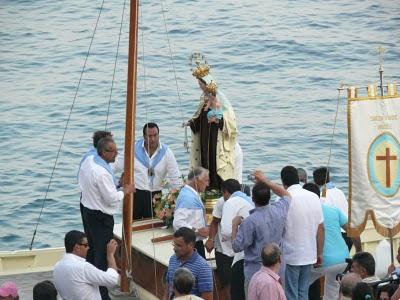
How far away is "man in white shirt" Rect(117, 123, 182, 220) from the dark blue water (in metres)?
7.65

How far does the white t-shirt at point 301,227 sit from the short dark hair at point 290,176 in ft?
0.17

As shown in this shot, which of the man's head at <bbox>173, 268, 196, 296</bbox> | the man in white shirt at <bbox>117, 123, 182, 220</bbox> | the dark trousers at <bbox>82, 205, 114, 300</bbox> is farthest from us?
the man in white shirt at <bbox>117, 123, 182, 220</bbox>

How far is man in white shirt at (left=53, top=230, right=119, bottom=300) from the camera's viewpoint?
511 inches

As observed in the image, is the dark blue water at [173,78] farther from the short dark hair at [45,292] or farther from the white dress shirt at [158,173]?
the short dark hair at [45,292]

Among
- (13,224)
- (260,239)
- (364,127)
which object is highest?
(364,127)

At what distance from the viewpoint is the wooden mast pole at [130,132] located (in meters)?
14.8

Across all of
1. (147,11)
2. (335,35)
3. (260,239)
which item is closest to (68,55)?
(147,11)

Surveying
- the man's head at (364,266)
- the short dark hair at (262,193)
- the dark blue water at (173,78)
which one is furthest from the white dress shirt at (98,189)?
the dark blue water at (173,78)

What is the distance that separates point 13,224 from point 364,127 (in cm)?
1155

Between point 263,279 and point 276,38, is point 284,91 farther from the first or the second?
point 263,279

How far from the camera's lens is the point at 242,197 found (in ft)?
46.9

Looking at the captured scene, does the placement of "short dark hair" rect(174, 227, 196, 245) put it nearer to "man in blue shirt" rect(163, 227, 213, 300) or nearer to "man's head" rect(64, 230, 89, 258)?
"man in blue shirt" rect(163, 227, 213, 300)

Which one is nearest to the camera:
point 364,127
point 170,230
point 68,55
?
point 364,127

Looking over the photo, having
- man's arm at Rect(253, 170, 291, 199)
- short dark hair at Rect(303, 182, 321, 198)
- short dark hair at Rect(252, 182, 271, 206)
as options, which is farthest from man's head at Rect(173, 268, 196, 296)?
short dark hair at Rect(303, 182, 321, 198)
